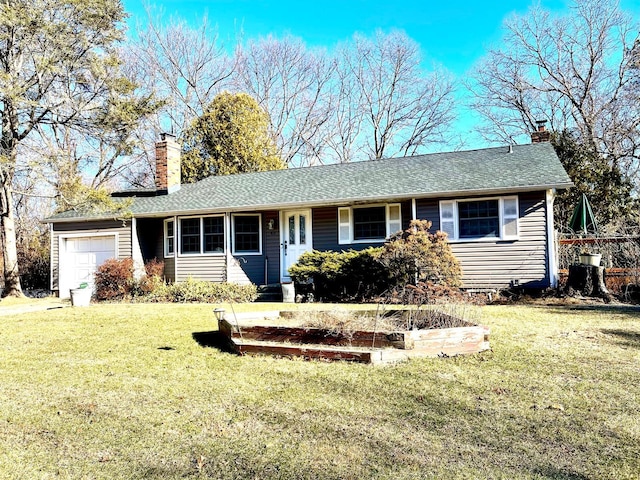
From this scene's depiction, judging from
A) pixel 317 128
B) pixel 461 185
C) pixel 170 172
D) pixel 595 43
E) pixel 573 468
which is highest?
pixel 595 43

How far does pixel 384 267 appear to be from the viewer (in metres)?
11.0

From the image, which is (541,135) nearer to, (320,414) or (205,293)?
(205,293)

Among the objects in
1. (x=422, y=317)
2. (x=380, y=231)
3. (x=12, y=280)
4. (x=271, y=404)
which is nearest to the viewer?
(x=271, y=404)

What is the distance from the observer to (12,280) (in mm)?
15609

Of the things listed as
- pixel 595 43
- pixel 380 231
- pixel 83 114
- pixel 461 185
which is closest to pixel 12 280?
pixel 83 114

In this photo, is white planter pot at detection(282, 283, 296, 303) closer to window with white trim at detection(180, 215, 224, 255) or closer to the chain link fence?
window with white trim at detection(180, 215, 224, 255)

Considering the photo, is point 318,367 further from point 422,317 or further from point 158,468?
point 158,468

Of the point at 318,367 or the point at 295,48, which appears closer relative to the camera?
the point at 318,367

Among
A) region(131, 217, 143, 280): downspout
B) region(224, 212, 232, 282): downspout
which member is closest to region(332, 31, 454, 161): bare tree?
region(224, 212, 232, 282): downspout

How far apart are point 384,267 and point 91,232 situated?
1030 cm

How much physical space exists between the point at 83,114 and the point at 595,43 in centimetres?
2420

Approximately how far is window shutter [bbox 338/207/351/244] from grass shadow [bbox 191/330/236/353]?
6.55m

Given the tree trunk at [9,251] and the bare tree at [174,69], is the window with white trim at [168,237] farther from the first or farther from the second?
the bare tree at [174,69]

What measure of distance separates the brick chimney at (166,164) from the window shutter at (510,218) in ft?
36.4
